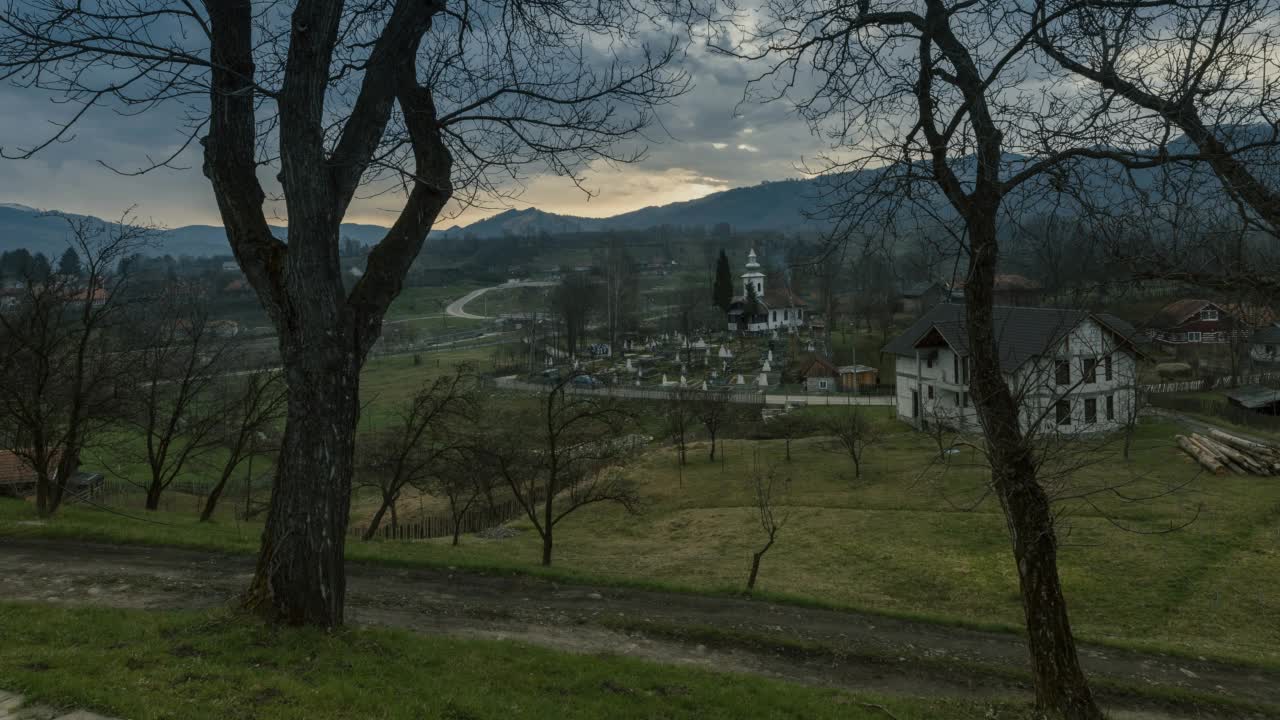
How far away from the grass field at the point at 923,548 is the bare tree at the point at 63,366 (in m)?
1.72

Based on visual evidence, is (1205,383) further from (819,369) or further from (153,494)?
(153,494)

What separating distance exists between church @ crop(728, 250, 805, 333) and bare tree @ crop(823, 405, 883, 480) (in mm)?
37334

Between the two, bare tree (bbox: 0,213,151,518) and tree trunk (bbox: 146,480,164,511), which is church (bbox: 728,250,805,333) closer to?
tree trunk (bbox: 146,480,164,511)

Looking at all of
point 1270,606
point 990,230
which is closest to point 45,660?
point 990,230

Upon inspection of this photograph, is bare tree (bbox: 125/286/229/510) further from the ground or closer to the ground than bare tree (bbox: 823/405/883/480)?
further from the ground

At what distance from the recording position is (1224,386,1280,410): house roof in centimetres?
3762

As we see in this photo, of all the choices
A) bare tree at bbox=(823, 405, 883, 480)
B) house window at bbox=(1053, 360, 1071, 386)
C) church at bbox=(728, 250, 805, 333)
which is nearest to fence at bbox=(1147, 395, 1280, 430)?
bare tree at bbox=(823, 405, 883, 480)

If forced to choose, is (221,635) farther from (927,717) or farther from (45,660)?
(927,717)

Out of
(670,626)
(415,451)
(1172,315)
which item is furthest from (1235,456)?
(415,451)

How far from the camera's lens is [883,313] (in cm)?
6762

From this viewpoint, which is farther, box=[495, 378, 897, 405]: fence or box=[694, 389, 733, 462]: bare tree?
box=[495, 378, 897, 405]: fence

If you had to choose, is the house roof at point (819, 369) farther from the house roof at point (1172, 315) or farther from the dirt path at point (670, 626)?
the house roof at point (1172, 315)

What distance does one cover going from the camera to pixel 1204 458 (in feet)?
90.3

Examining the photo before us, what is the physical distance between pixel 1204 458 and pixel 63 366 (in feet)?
126
